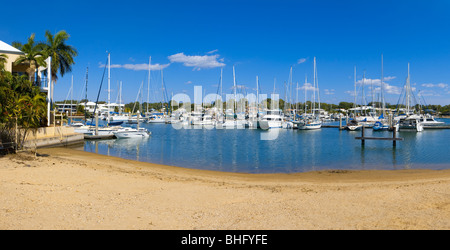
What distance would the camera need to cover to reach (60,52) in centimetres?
3916

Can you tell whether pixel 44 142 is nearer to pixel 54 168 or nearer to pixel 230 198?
pixel 54 168

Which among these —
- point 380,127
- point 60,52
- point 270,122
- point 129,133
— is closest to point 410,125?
point 380,127

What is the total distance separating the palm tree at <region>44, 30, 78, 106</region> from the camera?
3809 cm

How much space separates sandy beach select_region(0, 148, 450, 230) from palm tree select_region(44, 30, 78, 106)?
27.6 m

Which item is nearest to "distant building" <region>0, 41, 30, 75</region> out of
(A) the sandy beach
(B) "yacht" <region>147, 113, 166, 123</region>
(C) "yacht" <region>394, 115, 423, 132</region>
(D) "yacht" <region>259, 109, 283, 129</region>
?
(A) the sandy beach

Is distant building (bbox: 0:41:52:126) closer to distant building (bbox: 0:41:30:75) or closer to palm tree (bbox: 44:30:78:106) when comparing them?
distant building (bbox: 0:41:30:75)

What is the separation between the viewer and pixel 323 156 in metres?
30.5

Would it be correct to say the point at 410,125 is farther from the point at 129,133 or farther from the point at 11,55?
the point at 11,55

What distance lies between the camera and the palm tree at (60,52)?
3809cm

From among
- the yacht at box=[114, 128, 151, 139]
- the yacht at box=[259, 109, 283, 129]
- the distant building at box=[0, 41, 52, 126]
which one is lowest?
the yacht at box=[114, 128, 151, 139]

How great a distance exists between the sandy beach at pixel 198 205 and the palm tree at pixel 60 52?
27620mm

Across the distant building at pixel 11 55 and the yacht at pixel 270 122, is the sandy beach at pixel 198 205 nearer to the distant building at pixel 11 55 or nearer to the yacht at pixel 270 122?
the distant building at pixel 11 55

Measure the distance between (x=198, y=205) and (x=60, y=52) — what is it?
37.7 meters
